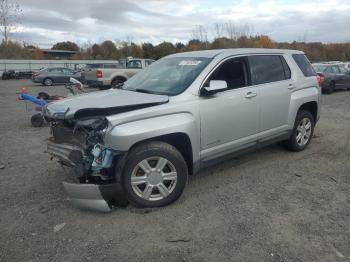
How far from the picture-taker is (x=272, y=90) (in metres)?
5.35

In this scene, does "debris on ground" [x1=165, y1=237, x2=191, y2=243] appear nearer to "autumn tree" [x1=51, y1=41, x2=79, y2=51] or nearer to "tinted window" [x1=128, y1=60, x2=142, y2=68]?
"tinted window" [x1=128, y1=60, x2=142, y2=68]

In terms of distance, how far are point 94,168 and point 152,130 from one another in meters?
0.78

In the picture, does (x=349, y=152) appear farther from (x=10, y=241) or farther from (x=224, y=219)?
(x=10, y=241)

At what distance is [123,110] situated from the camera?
157 inches

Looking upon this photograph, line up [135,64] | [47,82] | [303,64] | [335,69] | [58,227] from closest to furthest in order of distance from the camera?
[58,227] < [303,64] < [335,69] < [135,64] < [47,82]

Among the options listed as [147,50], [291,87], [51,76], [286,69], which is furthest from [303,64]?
[147,50]

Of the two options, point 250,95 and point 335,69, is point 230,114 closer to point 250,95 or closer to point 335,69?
point 250,95

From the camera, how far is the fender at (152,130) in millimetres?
3734

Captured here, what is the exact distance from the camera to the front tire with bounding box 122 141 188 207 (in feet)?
12.8

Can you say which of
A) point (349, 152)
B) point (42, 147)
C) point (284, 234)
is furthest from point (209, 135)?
A: point (42, 147)

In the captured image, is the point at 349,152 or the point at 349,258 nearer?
the point at 349,258

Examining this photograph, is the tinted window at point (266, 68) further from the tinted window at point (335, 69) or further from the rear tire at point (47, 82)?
the rear tire at point (47, 82)

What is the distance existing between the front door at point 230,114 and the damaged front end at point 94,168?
3.94 ft

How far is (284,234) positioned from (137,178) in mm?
1669
